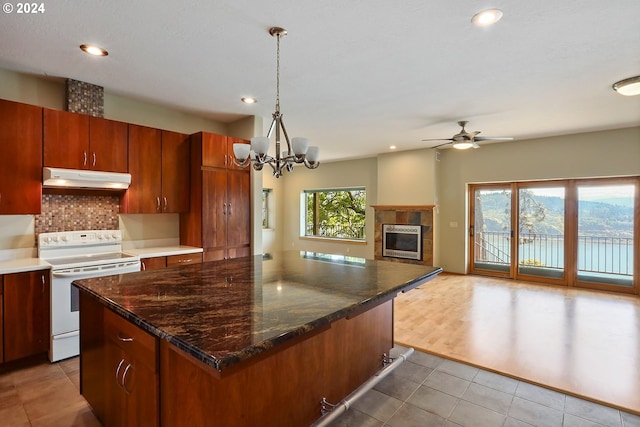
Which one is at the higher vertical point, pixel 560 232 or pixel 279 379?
pixel 560 232

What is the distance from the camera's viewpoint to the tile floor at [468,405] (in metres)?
2.10

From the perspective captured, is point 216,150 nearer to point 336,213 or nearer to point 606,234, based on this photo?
point 336,213

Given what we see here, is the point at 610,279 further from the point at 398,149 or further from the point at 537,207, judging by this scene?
the point at 398,149

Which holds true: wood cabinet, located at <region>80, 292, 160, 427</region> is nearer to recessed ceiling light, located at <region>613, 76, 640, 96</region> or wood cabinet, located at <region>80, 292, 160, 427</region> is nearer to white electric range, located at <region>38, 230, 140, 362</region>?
white electric range, located at <region>38, 230, 140, 362</region>

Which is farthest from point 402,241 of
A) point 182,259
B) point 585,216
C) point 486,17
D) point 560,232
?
point 486,17

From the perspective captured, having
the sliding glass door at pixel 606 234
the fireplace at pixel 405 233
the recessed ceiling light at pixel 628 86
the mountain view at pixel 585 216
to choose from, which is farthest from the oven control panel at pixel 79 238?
the sliding glass door at pixel 606 234

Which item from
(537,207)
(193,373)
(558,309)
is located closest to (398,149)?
(537,207)

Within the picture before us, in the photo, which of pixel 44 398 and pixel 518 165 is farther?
pixel 518 165

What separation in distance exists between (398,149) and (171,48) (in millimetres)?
5220

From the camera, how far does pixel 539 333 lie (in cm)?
354

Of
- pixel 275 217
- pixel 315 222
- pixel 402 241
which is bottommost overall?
pixel 402 241

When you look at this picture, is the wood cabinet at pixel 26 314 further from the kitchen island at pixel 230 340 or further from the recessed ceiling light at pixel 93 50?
the recessed ceiling light at pixel 93 50

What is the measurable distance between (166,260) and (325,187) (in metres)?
5.48

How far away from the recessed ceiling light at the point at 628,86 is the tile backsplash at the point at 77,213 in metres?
5.51
